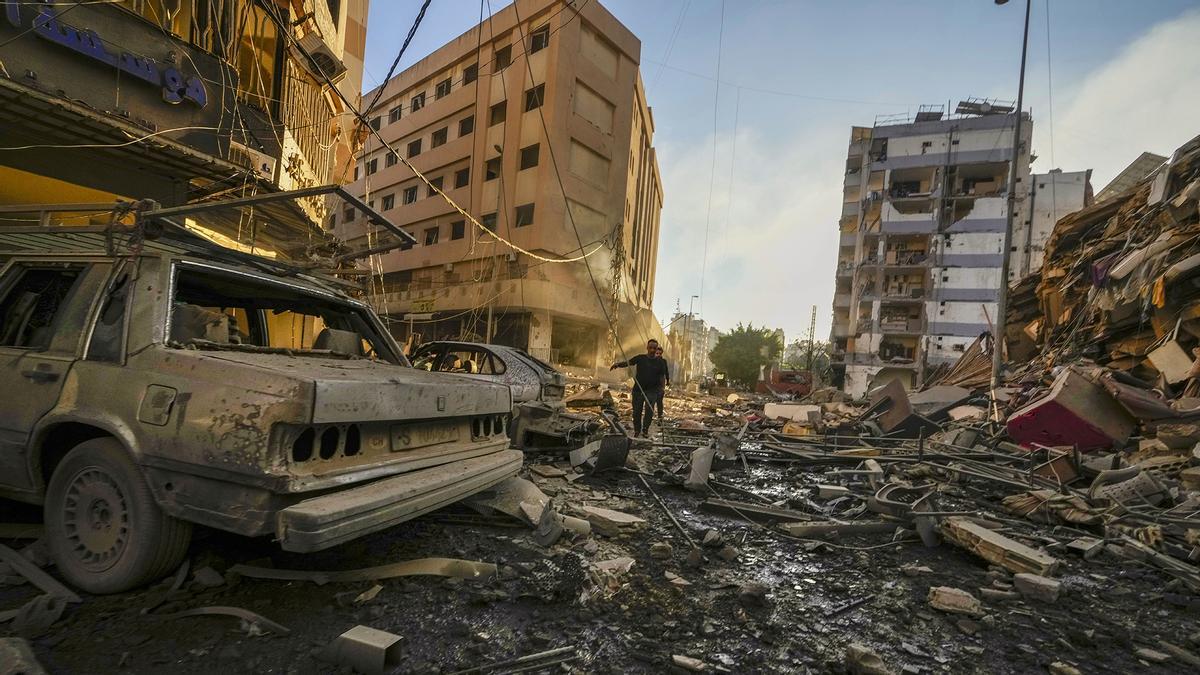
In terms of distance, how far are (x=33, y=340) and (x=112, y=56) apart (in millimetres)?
6263

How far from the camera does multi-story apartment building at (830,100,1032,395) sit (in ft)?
112

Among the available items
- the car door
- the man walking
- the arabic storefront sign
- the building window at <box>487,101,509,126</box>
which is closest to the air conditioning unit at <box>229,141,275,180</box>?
the arabic storefront sign

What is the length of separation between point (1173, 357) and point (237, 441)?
11482mm

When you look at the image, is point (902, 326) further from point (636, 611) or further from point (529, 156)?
point (636, 611)

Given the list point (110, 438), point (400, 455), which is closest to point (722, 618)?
point (400, 455)

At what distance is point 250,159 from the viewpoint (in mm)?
8047

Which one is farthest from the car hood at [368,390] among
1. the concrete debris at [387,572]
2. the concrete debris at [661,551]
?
the concrete debris at [661,551]

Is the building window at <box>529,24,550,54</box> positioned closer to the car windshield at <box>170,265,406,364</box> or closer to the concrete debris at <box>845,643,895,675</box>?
the car windshield at <box>170,265,406,364</box>

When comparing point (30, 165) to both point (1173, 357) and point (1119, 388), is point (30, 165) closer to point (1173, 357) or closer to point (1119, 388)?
point (1119, 388)

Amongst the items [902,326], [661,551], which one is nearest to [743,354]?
[902,326]

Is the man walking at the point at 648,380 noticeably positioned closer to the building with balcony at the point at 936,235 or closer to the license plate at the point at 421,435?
the license plate at the point at 421,435

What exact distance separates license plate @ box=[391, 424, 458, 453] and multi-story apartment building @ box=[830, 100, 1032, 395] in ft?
124

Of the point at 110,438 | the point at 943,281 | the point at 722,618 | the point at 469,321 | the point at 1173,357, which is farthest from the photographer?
the point at 943,281

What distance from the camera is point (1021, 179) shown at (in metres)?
36.1
